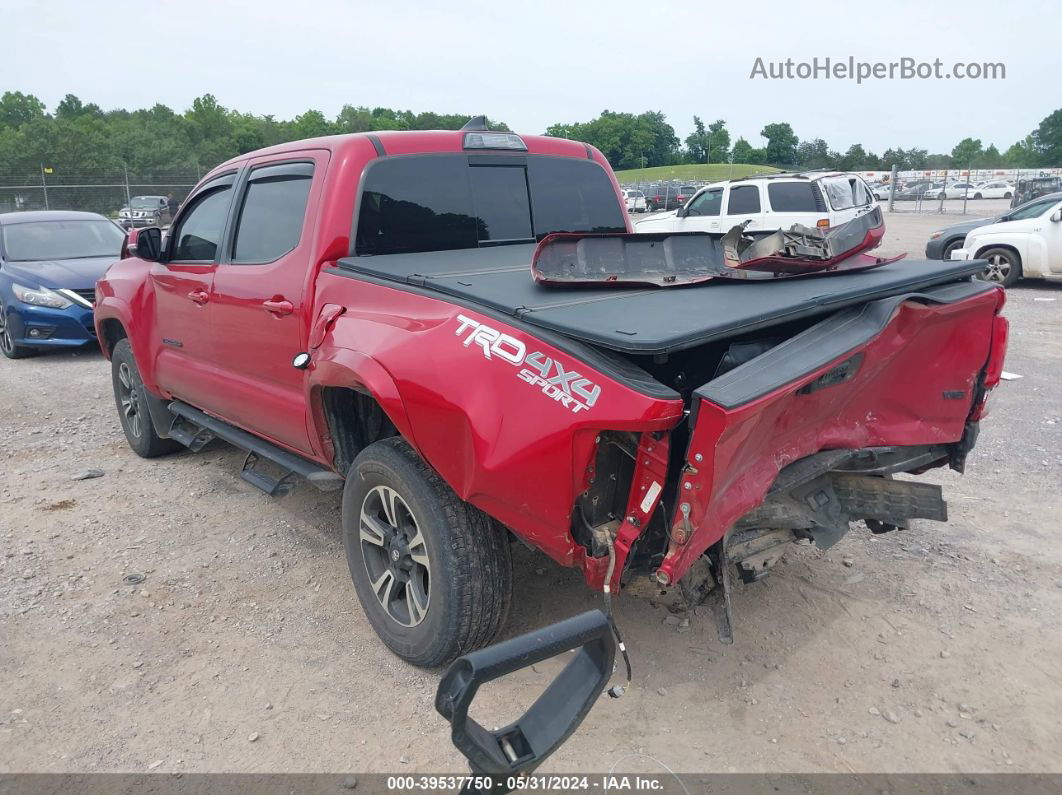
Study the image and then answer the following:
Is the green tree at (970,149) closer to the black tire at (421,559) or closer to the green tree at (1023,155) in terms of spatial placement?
the green tree at (1023,155)

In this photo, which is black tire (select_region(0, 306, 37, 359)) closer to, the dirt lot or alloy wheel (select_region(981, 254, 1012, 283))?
the dirt lot

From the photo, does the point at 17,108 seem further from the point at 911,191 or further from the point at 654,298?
the point at 654,298

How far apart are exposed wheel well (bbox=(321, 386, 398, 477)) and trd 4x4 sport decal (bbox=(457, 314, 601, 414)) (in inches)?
39.6

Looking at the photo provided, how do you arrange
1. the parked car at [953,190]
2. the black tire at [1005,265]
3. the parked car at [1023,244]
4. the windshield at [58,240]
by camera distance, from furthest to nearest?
the parked car at [953,190]
the black tire at [1005,265]
the parked car at [1023,244]
the windshield at [58,240]

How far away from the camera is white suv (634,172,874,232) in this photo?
14.1 m

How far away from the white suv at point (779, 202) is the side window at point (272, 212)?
11042 mm

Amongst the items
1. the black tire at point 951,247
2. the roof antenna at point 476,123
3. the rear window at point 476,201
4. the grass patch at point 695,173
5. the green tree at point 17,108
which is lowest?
the black tire at point 951,247

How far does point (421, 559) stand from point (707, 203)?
14.2m

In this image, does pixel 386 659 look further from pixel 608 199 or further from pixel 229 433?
pixel 608 199

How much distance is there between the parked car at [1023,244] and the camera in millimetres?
12109

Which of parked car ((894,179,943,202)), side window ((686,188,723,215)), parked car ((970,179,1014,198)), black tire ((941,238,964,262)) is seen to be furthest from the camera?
parked car ((970,179,1014,198))

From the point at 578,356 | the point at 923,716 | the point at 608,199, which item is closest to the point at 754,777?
the point at 923,716

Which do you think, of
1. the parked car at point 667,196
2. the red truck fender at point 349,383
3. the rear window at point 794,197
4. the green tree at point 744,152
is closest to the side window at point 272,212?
the red truck fender at point 349,383

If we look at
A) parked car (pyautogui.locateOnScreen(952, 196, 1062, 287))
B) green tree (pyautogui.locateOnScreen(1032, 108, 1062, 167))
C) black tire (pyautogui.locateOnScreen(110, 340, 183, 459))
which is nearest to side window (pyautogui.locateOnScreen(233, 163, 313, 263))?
black tire (pyautogui.locateOnScreen(110, 340, 183, 459))
